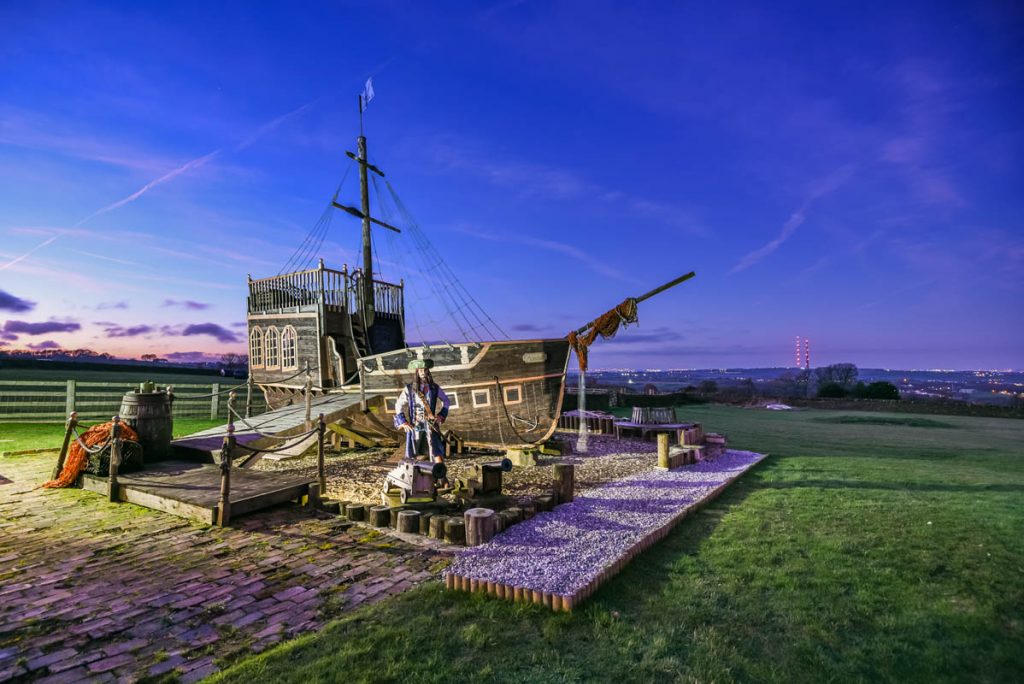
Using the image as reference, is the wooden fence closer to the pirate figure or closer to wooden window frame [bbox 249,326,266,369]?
wooden window frame [bbox 249,326,266,369]

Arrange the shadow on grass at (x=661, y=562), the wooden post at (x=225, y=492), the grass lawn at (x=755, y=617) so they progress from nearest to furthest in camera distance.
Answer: the grass lawn at (x=755, y=617), the shadow on grass at (x=661, y=562), the wooden post at (x=225, y=492)

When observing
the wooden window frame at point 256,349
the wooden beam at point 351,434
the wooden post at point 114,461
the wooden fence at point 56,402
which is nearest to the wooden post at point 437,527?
the wooden post at point 114,461

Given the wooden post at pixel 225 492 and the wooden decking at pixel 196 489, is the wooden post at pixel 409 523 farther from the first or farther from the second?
the wooden post at pixel 225 492

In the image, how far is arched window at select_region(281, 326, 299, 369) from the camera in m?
15.8

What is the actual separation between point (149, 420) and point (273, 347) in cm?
794

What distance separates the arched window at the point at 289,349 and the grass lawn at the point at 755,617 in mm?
13286

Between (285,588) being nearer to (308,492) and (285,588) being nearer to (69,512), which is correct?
(308,492)

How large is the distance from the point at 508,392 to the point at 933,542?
7919 millimetres

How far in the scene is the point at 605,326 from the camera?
11.7 metres

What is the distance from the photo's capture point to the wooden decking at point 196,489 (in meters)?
6.34

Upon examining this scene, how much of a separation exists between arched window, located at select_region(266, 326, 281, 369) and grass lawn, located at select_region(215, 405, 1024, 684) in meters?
14.1

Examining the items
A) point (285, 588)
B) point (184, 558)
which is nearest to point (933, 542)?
point (285, 588)

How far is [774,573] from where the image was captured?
4754 mm

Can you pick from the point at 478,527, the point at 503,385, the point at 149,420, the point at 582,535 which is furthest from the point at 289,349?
the point at 582,535
